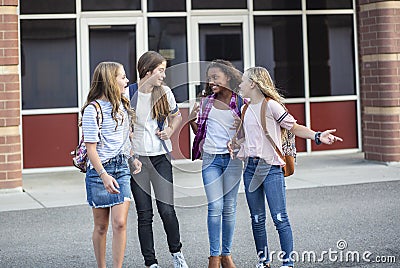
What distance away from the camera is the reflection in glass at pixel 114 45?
13.7 meters

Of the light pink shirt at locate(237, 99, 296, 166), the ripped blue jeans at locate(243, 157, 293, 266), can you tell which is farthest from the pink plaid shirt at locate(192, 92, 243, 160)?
the ripped blue jeans at locate(243, 157, 293, 266)

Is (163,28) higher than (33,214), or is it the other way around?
(163,28)

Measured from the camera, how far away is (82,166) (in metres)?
5.80

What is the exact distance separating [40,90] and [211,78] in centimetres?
773

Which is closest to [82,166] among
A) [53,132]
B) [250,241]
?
[250,241]

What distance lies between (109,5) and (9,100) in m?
3.42

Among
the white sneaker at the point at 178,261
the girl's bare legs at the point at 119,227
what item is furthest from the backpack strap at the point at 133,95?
the white sneaker at the point at 178,261

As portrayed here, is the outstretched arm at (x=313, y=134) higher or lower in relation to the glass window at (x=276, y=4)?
lower

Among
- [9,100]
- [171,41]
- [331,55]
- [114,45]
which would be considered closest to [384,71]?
[331,55]

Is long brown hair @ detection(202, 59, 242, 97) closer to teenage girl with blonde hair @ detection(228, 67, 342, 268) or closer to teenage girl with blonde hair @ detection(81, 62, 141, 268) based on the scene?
teenage girl with blonde hair @ detection(228, 67, 342, 268)

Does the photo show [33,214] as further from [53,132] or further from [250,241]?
[53,132]

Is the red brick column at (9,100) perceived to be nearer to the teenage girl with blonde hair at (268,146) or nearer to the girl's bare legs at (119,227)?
the girl's bare legs at (119,227)

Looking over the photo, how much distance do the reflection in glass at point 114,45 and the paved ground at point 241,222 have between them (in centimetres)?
233

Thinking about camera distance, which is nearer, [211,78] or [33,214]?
[211,78]
